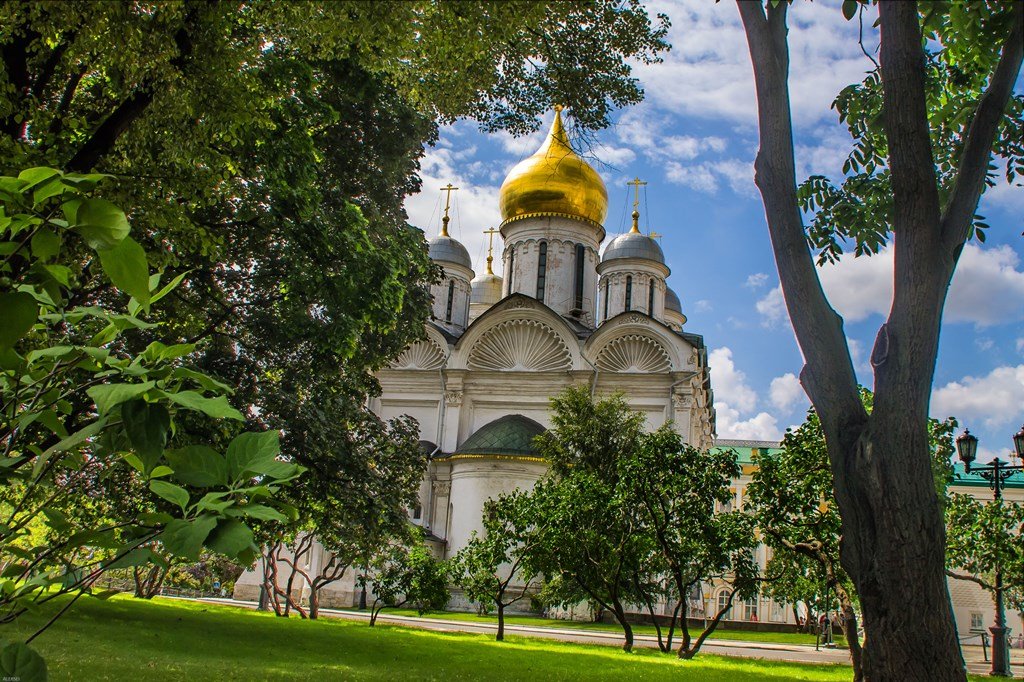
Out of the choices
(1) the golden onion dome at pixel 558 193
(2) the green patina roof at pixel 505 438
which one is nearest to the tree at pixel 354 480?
(2) the green patina roof at pixel 505 438

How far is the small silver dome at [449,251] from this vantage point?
116 feet

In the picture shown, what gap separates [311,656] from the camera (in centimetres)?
1062

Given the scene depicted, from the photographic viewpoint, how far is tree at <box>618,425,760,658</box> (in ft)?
47.5

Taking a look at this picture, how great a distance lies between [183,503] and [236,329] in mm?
11558

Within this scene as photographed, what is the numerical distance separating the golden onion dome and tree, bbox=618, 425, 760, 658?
19300 millimetres

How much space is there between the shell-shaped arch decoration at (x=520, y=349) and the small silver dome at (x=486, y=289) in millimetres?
8980

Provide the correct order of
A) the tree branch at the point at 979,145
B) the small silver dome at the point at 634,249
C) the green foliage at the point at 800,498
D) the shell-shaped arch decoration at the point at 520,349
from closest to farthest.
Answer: the tree branch at the point at 979,145 < the green foliage at the point at 800,498 < the shell-shaped arch decoration at the point at 520,349 < the small silver dome at the point at 634,249

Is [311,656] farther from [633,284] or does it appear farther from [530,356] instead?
[633,284]

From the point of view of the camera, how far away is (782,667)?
13.6m

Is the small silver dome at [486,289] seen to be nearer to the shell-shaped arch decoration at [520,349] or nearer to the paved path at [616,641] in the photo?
the shell-shaped arch decoration at [520,349]


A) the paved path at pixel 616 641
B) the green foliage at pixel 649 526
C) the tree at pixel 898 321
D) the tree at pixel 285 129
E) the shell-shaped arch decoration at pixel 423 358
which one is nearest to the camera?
the tree at pixel 898 321

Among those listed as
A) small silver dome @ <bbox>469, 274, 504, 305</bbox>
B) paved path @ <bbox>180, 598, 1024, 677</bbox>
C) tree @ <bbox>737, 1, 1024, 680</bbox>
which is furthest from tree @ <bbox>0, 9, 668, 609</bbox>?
small silver dome @ <bbox>469, 274, 504, 305</bbox>

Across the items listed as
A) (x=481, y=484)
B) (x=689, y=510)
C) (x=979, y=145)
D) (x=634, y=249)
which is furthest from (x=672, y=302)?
(x=979, y=145)

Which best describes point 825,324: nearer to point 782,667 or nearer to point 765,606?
point 782,667
